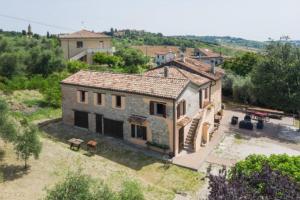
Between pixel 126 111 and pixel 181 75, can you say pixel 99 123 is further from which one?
pixel 181 75

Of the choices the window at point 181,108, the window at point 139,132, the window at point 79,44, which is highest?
the window at point 79,44

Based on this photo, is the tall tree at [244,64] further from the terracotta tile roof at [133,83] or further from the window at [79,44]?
the terracotta tile roof at [133,83]

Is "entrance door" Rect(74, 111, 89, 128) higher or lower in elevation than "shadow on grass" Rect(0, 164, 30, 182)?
higher

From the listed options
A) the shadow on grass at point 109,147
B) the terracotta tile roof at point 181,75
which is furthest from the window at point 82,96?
the terracotta tile roof at point 181,75

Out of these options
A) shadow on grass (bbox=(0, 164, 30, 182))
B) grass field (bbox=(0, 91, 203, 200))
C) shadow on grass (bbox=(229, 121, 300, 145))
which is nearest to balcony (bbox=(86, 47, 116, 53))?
shadow on grass (bbox=(229, 121, 300, 145))

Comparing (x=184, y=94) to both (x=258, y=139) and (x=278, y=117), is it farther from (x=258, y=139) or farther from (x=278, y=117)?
(x=278, y=117)

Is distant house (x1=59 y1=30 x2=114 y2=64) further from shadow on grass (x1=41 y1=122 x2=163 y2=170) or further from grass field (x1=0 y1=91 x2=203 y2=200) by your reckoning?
grass field (x1=0 y1=91 x2=203 y2=200)

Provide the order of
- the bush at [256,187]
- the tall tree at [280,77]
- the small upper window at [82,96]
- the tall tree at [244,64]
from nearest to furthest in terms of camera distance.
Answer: the bush at [256,187]
the small upper window at [82,96]
the tall tree at [280,77]
the tall tree at [244,64]
